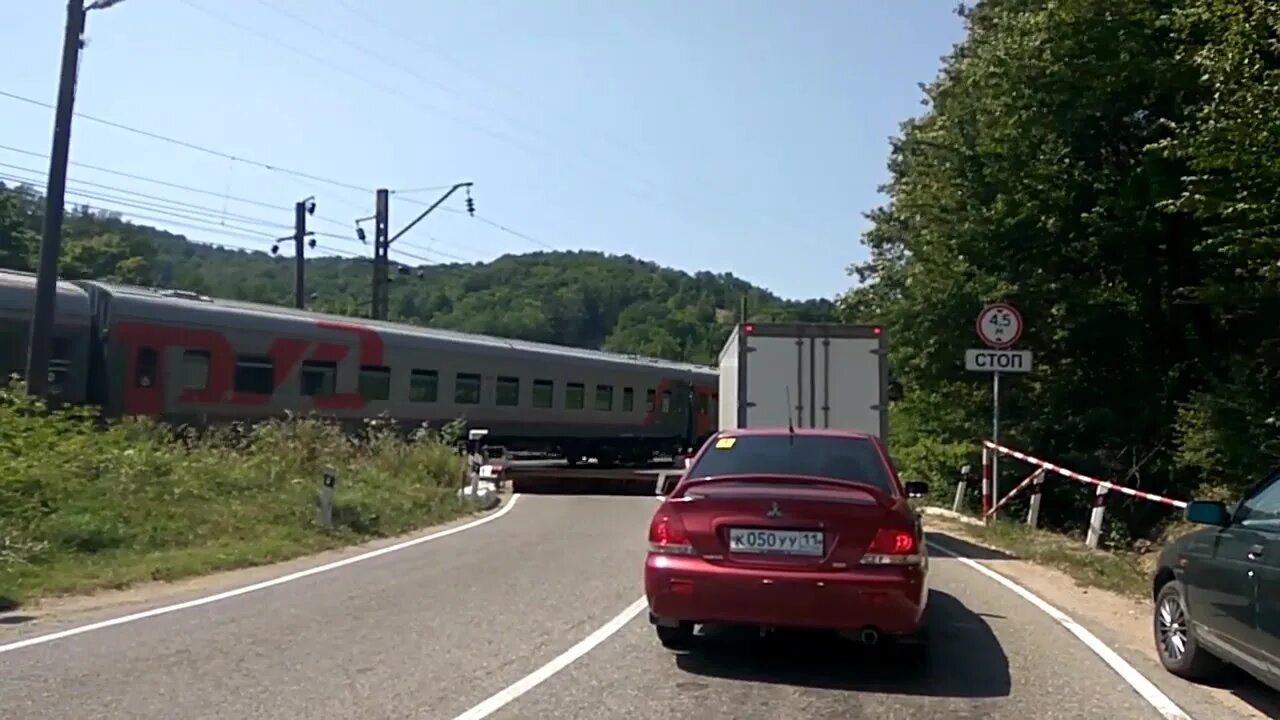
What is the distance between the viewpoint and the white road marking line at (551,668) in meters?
6.53

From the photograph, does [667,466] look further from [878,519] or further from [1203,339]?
[878,519]

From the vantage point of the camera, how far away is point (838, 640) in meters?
8.73

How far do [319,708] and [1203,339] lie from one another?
689 inches

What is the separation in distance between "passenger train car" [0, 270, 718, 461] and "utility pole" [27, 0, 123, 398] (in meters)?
2.90

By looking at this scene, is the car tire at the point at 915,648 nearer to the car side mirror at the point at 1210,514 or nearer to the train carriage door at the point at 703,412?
the car side mirror at the point at 1210,514

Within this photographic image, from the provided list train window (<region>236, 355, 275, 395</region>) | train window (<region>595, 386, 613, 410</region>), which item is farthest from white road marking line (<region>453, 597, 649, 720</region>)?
train window (<region>595, 386, 613, 410</region>)

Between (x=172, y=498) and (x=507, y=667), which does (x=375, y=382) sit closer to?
(x=172, y=498)

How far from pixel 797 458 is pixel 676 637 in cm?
144

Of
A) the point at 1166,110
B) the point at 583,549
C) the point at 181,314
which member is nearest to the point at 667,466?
the point at 181,314

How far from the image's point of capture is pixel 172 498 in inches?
631

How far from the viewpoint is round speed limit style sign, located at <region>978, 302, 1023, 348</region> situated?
17.6 m

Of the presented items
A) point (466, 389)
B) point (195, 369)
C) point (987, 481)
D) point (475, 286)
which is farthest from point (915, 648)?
point (475, 286)

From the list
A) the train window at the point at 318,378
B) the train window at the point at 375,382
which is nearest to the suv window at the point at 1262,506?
the train window at the point at 318,378

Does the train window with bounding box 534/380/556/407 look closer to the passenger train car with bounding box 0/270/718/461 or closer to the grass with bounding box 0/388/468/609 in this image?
the passenger train car with bounding box 0/270/718/461
